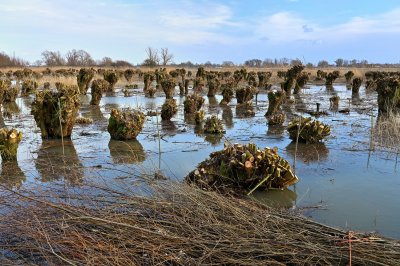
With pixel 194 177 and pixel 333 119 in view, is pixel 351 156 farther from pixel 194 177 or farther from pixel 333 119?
pixel 333 119

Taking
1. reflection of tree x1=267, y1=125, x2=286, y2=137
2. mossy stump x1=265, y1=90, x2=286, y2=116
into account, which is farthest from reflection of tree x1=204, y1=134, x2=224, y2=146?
mossy stump x1=265, y1=90, x2=286, y2=116

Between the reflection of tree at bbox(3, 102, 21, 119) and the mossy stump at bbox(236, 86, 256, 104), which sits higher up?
the mossy stump at bbox(236, 86, 256, 104)

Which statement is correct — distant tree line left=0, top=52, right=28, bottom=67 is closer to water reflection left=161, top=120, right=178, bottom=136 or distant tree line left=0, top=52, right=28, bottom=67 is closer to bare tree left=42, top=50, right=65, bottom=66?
bare tree left=42, top=50, right=65, bottom=66

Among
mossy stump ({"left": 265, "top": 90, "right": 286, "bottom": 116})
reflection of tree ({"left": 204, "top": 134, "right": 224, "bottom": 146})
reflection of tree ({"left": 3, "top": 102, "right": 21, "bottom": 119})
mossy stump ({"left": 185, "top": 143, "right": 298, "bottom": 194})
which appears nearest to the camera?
mossy stump ({"left": 185, "top": 143, "right": 298, "bottom": 194})

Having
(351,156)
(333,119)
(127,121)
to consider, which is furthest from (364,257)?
(333,119)

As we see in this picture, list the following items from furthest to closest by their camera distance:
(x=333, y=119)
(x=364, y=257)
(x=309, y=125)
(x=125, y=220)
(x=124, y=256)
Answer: (x=333, y=119), (x=309, y=125), (x=125, y=220), (x=124, y=256), (x=364, y=257)

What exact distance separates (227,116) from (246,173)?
9.71 meters

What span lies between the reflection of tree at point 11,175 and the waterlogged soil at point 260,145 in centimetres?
2

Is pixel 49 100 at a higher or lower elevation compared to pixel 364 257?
higher

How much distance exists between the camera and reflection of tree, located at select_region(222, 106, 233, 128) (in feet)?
45.9

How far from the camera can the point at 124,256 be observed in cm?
394

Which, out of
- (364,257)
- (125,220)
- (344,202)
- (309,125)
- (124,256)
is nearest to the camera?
(364,257)

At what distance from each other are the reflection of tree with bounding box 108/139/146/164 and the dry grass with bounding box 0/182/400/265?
10.6ft

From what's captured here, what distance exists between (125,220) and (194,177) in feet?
6.90
